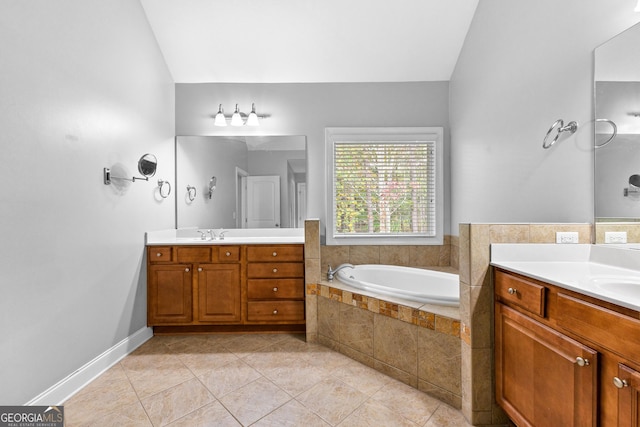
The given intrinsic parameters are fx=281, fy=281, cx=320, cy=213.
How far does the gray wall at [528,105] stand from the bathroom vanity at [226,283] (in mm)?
1719

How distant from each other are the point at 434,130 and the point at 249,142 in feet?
6.56

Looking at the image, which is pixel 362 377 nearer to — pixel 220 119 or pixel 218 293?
pixel 218 293

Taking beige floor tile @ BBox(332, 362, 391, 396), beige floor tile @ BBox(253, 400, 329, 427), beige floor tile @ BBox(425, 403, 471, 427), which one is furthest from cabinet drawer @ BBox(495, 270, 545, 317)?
beige floor tile @ BBox(253, 400, 329, 427)

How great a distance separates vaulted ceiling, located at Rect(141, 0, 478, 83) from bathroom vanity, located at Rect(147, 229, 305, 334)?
5.95 ft

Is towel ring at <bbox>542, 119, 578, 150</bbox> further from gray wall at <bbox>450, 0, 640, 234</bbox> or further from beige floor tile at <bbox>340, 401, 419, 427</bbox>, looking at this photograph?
beige floor tile at <bbox>340, 401, 419, 427</bbox>

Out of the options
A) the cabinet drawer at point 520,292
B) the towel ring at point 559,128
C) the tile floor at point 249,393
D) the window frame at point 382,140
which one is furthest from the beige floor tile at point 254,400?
the towel ring at point 559,128

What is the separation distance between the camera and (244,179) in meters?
3.07

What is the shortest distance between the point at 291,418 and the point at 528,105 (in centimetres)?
247

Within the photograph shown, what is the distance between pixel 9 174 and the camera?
140 cm

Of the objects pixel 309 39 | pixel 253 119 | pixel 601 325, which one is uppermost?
pixel 309 39

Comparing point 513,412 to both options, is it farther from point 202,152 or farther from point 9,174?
point 202,152

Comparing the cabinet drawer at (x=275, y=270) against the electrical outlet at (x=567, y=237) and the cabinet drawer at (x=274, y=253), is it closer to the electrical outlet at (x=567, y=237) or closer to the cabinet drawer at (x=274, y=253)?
the cabinet drawer at (x=274, y=253)

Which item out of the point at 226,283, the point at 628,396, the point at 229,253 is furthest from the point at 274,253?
the point at 628,396

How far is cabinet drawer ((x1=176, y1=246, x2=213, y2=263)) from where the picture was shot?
2.51 m
